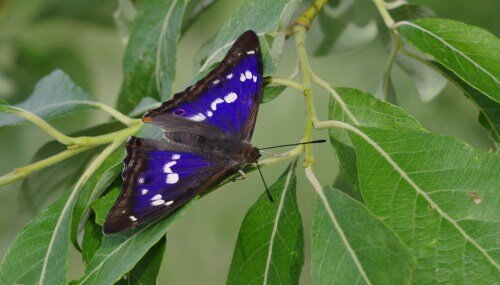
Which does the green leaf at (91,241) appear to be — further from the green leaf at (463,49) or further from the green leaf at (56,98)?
the green leaf at (463,49)

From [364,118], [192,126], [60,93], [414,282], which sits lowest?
[414,282]

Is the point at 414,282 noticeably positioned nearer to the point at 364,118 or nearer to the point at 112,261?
the point at 364,118

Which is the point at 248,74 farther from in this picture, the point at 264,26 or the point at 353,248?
the point at 353,248

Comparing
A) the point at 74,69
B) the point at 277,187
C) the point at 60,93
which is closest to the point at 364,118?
the point at 277,187

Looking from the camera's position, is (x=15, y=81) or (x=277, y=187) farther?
(x=15, y=81)

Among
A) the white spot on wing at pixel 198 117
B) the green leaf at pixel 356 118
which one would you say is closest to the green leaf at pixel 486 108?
the green leaf at pixel 356 118
